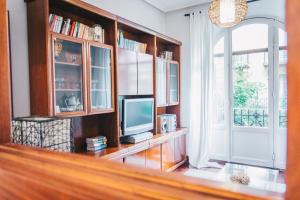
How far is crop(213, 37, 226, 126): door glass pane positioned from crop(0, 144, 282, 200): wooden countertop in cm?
384

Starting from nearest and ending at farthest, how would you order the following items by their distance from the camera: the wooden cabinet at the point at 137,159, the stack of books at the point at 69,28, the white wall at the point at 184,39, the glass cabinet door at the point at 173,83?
the stack of books at the point at 69,28
the wooden cabinet at the point at 137,159
the glass cabinet door at the point at 173,83
the white wall at the point at 184,39

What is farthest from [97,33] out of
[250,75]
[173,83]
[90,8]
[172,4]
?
[250,75]

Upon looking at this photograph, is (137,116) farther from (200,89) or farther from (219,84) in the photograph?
(219,84)

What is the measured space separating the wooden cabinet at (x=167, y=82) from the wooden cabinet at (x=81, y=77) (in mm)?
1165

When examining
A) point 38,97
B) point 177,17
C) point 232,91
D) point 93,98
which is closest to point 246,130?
point 232,91

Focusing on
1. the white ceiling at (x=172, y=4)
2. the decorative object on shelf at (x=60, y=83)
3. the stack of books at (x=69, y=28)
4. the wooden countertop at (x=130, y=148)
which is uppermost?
the white ceiling at (x=172, y=4)

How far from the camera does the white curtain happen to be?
13.3 feet

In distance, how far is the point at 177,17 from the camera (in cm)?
448

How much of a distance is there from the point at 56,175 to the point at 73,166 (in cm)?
6

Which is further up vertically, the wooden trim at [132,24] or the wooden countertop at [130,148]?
the wooden trim at [132,24]

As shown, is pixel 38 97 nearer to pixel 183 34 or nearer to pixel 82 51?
pixel 82 51

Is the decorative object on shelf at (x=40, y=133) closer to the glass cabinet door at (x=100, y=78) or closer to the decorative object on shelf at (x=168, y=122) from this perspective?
the glass cabinet door at (x=100, y=78)

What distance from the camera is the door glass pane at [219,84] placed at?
Result: 13.7 feet

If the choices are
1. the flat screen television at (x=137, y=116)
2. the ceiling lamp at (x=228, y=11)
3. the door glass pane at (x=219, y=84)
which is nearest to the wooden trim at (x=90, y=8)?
the flat screen television at (x=137, y=116)
